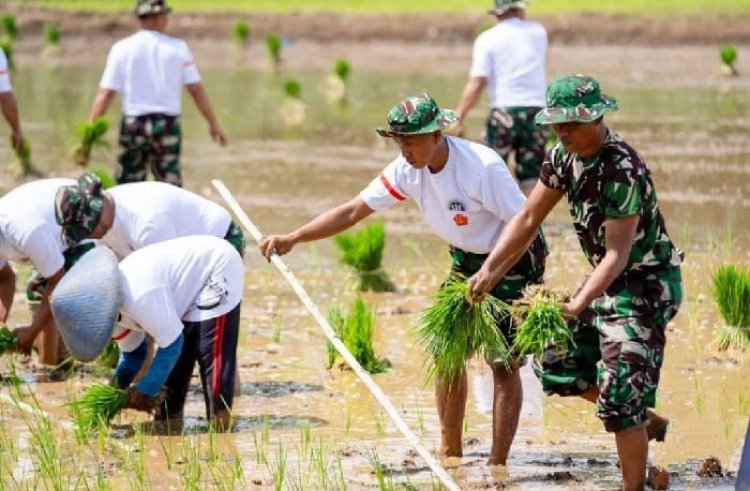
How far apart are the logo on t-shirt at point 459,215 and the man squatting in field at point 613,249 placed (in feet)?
1.30

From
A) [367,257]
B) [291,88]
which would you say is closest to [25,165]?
[367,257]

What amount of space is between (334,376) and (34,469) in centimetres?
202

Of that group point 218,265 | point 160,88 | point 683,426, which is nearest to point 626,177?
point 683,426

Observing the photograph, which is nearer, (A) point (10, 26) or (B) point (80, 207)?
(B) point (80, 207)

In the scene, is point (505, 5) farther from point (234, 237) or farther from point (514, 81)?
point (234, 237)

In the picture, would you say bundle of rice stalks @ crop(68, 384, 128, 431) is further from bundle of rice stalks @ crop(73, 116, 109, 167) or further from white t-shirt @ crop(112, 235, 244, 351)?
bundle of rice stalks @ crop(73, 116, 109, 167)

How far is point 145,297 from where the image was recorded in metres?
6.80

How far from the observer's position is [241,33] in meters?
28.2

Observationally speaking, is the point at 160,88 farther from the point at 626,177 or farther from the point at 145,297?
the point at 626,177

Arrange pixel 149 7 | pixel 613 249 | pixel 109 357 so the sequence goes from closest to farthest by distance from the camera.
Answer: pixel 613 249
pixel 109 357
pixel 149 7

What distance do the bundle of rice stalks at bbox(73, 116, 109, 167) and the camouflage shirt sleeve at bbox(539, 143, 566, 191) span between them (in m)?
6.64

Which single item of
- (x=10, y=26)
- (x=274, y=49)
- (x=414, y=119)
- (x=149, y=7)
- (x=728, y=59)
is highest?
(x=414, y=119)

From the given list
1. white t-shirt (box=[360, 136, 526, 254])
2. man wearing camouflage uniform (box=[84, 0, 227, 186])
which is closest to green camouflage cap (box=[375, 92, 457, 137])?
white t-shirt (box=[360, 136, 526, 254])

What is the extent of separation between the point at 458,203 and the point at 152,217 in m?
1.80
